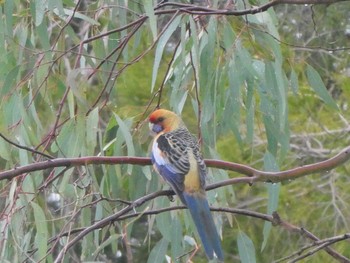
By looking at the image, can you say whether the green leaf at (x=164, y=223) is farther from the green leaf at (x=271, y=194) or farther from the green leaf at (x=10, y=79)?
the green leaf at (x=10, y=79)

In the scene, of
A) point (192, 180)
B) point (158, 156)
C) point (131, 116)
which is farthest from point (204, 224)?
point (131, 116)

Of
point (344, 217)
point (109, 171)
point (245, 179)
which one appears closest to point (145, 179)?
point (109, 171)

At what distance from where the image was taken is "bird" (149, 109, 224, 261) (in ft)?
9.45

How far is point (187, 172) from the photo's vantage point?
312cm

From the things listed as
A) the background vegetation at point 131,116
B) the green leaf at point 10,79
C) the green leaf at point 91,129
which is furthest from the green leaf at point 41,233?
the green leaf at point 10,79

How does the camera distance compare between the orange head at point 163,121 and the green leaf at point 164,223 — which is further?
the orange head at point 163,121

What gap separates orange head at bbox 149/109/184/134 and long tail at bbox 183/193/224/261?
0.50 meters

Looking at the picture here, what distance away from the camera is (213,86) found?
3.34 m

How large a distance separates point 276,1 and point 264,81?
1.73 feet

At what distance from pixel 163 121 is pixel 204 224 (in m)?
0.68

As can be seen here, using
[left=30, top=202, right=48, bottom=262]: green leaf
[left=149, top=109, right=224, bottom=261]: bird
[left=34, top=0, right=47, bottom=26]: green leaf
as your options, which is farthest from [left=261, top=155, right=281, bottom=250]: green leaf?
[left=34, top=0, right=47, bottom=26]: green leaf

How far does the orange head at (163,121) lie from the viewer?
11.5ft

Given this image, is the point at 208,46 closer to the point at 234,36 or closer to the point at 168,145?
the point at 234,36

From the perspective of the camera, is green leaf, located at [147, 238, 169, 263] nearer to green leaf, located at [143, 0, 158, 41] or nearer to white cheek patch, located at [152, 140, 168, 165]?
white cheek patch, located at [152, 140, 168, 165]
